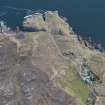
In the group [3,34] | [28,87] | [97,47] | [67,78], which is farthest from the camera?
[97,47]

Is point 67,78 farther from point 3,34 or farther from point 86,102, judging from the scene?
point 3,34

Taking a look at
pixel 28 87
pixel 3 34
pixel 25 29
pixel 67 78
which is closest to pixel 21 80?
pixel 28 87

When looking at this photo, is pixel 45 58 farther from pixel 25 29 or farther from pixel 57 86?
pixel 25 29

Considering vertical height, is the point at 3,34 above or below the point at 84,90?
above

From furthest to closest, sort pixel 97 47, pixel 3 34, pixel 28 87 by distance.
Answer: pixel 97 47 < pixel 3 34 < pixel 28 87

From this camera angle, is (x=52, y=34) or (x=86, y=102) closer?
(x=86, y=102)

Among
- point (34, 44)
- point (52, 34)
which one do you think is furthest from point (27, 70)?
point (52, 34)
